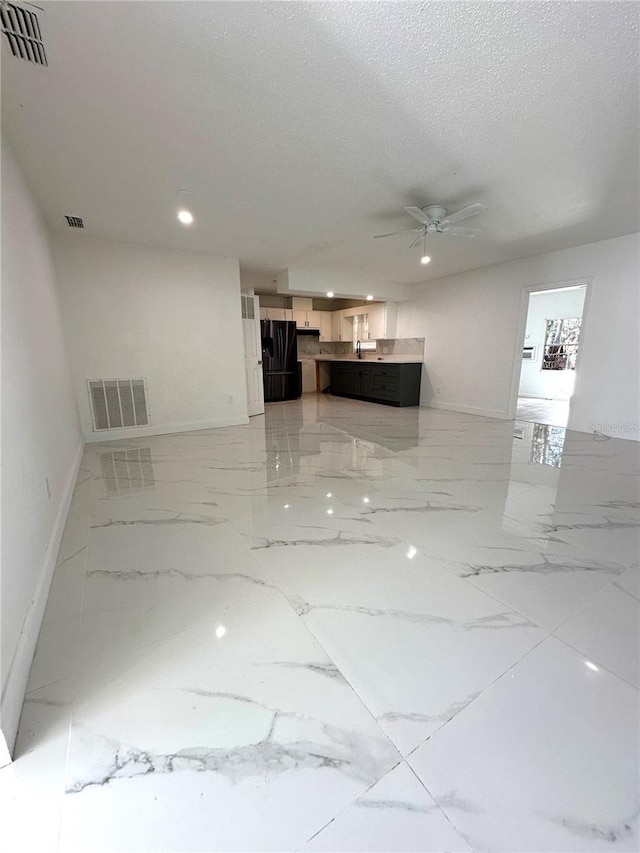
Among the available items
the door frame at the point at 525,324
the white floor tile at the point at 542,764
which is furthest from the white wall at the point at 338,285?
the white floor tile at the point at 542,764

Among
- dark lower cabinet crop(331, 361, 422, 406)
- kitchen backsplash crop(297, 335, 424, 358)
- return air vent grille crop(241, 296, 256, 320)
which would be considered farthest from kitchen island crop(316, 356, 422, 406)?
return air vent grille crop(241, 296, 256, 320)

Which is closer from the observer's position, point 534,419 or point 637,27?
point 637,27

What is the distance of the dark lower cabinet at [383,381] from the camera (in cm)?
647

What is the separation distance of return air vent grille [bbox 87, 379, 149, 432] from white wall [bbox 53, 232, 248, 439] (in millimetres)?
71

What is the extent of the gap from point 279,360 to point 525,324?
172 inches

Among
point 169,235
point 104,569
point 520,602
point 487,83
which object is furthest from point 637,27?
point 169,235

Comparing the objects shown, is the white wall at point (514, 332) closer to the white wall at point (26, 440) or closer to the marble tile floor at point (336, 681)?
the marble tile floor at point (336, 681)

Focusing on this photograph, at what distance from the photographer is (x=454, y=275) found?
5840 mm

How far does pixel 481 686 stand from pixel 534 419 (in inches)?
206

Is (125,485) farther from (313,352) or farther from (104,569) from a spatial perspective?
(313,352)

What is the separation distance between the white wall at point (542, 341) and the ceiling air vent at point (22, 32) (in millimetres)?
8047

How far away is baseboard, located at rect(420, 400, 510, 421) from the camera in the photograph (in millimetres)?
5410

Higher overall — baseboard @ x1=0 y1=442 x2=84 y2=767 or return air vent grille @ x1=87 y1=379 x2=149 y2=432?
return air vent grille @ x1=87 y1=379 x2=149 y2=432

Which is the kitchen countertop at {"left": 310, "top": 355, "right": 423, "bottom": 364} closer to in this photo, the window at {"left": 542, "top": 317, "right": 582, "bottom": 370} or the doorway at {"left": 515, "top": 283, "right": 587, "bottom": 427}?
the doorway at {"left": 515, "top": 283, "right": 587, "bottom": 427}
